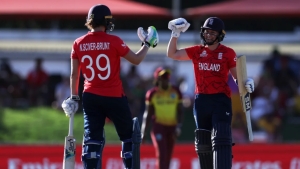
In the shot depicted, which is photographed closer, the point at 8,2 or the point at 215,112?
the point at 215,112

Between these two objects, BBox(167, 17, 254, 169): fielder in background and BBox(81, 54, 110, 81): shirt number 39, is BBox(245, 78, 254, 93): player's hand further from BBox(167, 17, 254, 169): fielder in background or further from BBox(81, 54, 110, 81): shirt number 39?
BBox(81, 54, 110, 81): shirt number 39

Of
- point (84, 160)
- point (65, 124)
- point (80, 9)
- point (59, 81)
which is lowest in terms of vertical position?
point (84, 160)

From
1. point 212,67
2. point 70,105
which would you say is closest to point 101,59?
point 70,105

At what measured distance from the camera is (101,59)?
357 inches

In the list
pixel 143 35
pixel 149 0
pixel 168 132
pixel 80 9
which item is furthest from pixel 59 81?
pixel 143 35

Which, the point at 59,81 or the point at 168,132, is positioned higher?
the point at 59,81

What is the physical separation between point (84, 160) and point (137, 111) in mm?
7474

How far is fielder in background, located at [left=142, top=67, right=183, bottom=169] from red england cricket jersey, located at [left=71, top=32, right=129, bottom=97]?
3864 mm

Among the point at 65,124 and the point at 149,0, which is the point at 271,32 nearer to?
the point at 149,0

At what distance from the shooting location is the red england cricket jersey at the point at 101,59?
29.7 feet

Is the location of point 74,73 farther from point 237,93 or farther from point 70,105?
point 237,93

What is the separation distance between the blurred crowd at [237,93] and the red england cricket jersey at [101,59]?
24.1 ft

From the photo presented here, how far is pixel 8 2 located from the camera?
17.5 m

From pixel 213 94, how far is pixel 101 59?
1350 mm
